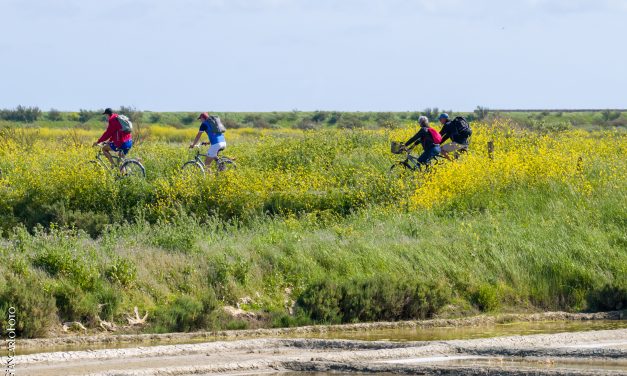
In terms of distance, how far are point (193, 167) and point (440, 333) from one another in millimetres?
11933

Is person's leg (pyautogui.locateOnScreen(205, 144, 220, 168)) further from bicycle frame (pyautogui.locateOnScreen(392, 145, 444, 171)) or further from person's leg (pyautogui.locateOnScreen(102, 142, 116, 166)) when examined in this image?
bicycle frame (pyautogui.locateOnScreen(392, 145, 444, 171))

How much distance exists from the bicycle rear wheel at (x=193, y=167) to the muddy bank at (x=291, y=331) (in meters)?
10.5

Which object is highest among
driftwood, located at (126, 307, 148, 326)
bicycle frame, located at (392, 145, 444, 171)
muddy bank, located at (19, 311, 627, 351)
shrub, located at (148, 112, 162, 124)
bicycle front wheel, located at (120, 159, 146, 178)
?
bicycle frame, located at (392, 145, 444, 171)

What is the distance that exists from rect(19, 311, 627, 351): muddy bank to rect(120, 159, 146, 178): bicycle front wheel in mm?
11069

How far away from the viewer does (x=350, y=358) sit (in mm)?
13078

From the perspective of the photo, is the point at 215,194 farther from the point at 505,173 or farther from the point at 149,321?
the point at 149,321

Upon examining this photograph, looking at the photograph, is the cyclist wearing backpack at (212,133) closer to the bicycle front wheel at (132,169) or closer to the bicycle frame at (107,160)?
the bicycle front wheel at (132,169)

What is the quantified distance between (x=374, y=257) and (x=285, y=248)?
1436 mm

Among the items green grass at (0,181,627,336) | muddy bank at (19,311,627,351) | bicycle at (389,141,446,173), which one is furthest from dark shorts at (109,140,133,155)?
muddy bank at (19,311,627,351)

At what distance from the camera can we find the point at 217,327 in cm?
1697

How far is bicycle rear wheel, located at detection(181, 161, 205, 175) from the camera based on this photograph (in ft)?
89.1

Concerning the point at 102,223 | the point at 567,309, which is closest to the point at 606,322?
the point at 567,309

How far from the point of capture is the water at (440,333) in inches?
610

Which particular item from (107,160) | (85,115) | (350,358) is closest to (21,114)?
(85,115)
